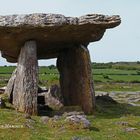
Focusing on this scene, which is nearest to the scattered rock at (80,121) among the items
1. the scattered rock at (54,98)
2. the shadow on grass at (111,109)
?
the shadow on grass at (111,109)

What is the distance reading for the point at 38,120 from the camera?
83.3 ft

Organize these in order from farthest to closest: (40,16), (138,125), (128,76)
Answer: (128,76), (40,16), (138,125)

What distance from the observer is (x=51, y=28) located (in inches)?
1113

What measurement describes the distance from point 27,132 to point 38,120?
3729mm

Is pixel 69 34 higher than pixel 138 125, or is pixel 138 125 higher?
pixel 69 34

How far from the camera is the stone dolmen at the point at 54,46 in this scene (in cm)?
2803

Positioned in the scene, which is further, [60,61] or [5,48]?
[60,61]

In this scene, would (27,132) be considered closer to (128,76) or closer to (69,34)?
(69,34)

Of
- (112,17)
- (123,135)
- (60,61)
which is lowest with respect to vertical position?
(123,135)

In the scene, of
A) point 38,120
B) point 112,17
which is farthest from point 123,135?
point 112,17

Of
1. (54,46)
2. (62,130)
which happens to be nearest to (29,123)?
(62,130)

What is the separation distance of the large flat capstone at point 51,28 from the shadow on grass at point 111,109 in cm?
455

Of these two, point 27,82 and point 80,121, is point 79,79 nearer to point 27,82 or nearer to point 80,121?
point 27,82

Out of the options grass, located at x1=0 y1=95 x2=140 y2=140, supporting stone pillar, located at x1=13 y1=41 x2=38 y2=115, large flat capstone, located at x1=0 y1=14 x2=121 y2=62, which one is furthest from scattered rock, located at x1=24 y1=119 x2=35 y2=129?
large flat capstone, located at x1=0 y1=14 x2=121 y2=62
